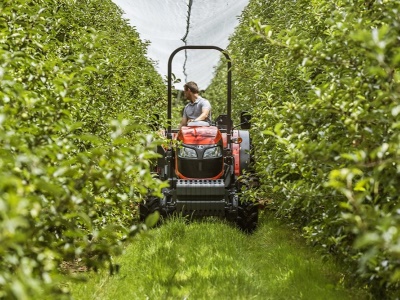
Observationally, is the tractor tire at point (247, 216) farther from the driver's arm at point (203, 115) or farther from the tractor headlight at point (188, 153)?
the driver's arm at point (203, 115)

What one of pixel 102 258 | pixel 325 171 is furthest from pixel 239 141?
pixel 102 258

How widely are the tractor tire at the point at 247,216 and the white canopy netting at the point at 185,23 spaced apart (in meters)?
21.2

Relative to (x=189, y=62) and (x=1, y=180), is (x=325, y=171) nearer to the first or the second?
(x=1, y=180)

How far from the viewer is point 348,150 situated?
372 centimetres

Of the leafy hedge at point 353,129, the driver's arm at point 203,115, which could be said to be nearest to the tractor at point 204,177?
the driver's arm at point 203,115

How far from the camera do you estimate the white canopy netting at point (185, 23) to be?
3047cm

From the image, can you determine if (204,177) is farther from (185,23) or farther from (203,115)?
(185,23)

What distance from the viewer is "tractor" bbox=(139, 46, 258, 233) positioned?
25.1ft

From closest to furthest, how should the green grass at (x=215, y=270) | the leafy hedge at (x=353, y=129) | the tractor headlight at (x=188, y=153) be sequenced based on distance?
the leafy hedge at (x=353, y=129), the green grass at (x=215, y=270), the tractor headlight at (x=188, y=153)

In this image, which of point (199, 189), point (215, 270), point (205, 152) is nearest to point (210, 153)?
point (205, 152)

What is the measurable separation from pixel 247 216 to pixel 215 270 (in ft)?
7.78

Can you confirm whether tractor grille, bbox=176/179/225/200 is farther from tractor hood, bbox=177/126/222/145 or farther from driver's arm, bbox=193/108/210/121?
driver's arm, bbox=193/108/210/121

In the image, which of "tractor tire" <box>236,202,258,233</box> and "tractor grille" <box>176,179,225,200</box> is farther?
"tractor tire" <box>236,202,258,233</box>

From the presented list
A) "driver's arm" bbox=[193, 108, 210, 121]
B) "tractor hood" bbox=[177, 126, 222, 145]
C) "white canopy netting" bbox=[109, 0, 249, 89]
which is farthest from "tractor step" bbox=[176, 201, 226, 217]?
"white canopy netting" bbox=[109, 0, 249, 89]
